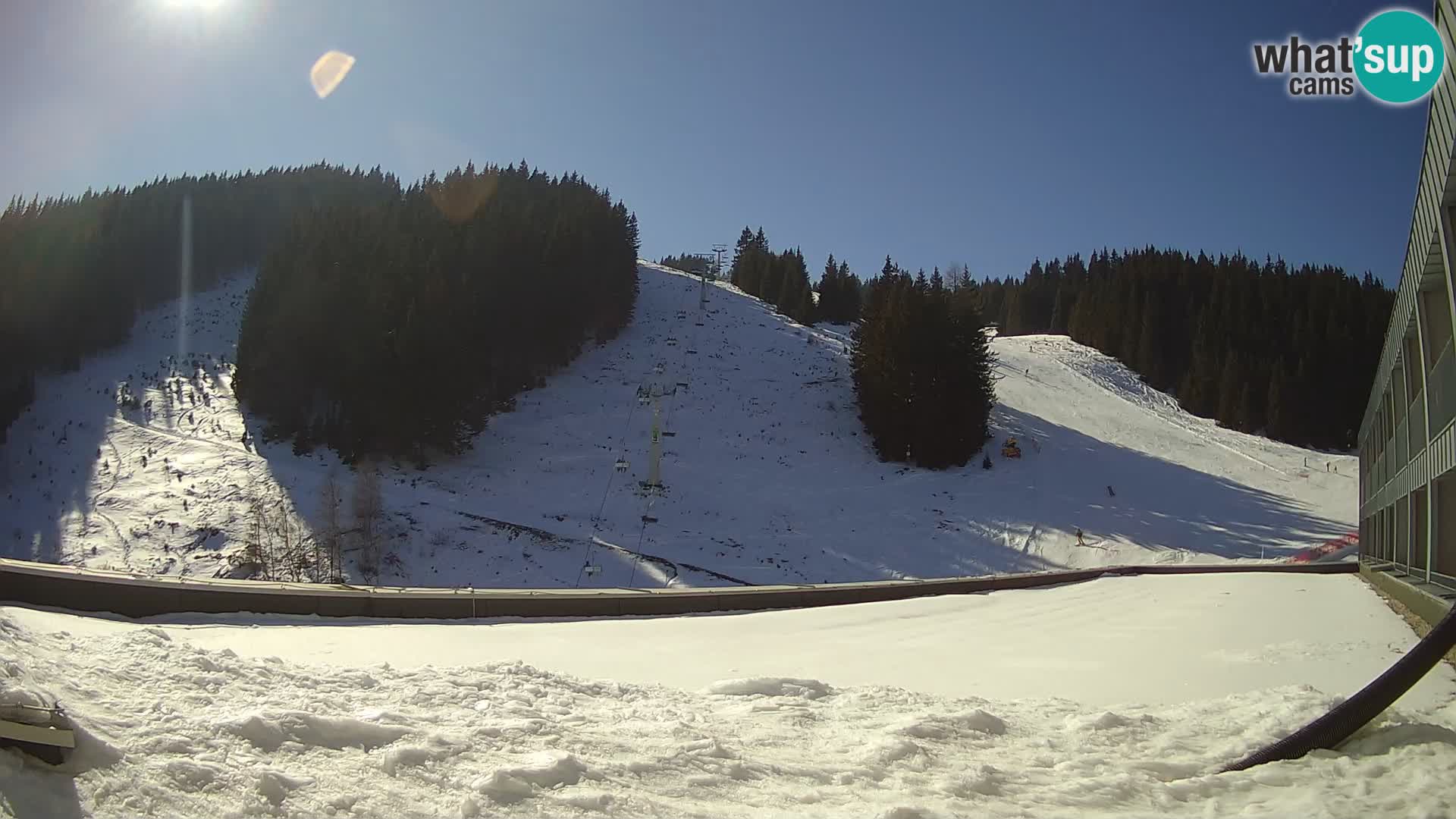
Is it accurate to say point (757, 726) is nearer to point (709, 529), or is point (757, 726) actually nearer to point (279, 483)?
point (709, 529)

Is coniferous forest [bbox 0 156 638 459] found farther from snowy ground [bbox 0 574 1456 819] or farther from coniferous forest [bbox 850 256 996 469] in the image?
snowy ground [bbox 0 574 1456 819]

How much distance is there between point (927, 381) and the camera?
3484 centimetres

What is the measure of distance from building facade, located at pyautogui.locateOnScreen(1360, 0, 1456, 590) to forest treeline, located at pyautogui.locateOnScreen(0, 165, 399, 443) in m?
41.7

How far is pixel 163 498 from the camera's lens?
2556 centimetres

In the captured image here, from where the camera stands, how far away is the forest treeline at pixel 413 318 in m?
30.1

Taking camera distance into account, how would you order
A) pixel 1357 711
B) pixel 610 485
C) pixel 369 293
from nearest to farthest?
pixel 1357 711 → pixel 610 485 → pixel 369 293

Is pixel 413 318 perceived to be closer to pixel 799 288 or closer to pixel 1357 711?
pixel 1357 711

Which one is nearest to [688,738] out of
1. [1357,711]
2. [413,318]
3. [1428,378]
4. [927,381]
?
[1357,711]

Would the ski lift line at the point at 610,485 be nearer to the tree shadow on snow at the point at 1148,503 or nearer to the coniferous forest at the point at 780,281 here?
the tree shadow on snow at the point at 1148,503

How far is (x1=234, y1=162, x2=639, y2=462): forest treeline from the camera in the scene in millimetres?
30078

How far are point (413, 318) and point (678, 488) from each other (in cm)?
1150

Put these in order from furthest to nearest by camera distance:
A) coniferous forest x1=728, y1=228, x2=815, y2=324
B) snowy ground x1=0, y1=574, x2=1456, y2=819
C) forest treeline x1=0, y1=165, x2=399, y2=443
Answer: coniferous forest x1=728, y1=228, x2=815, y2=324
forest treeline x1=0, y1=165, x2=399, y2=443
snowy ground x1=0, y1=574, x2=1456, y2=819

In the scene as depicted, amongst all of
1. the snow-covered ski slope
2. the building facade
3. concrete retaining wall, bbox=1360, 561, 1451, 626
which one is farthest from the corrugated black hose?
the snow-covered ski slope

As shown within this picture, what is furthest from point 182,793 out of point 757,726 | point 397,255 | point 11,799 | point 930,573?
point 397,255
